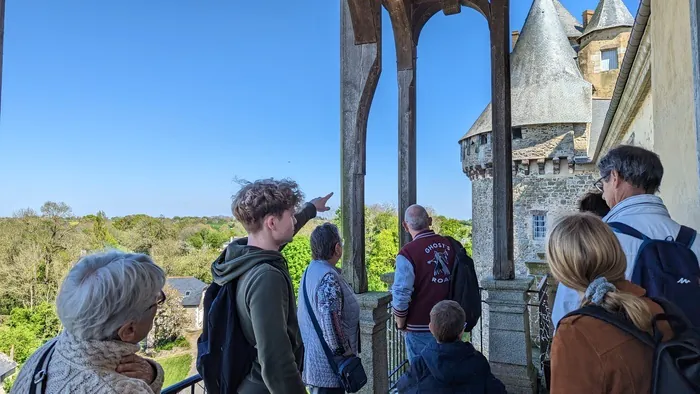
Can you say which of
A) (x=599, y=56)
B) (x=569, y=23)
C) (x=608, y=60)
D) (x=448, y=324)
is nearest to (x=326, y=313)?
(x=448, y=324)

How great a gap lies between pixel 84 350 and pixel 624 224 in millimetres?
1758

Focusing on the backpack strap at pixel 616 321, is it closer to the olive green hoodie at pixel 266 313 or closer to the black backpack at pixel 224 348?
the olive green hoodie at pixel 266 313

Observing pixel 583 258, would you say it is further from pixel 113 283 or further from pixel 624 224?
pixel 113 283

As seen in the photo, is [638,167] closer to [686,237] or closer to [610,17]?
[686,237]

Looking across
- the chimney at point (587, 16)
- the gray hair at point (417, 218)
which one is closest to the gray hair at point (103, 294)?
the gray hair at point (417, 218)

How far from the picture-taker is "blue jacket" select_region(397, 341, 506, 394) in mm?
2062

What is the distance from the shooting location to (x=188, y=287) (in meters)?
33.8

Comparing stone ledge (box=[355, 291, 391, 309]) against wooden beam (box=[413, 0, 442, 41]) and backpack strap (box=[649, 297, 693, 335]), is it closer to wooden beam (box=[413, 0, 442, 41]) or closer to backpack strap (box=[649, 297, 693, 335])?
backpack strap (box=[649, 297, 693, 335])

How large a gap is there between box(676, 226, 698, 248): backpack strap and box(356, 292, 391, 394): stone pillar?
1947 millimetres

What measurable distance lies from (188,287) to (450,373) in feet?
114

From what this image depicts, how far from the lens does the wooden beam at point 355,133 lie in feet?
10.5

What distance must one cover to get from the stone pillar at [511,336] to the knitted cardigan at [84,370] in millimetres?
3184

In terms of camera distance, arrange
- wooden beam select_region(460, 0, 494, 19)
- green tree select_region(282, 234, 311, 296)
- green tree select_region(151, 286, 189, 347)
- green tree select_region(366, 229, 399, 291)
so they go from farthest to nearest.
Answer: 1. green tree select_region(366, 229, 399, 291)
2. green tree select_region(151, 286, 189, 347)
3. green tree select_region(282, 234, 311, 296)
4. wooden beam select_region(460, 0, 494, 19)

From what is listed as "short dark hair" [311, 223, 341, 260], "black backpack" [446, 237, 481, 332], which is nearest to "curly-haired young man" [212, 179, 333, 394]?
"short dark hair" [311, 223, 341, 260]
